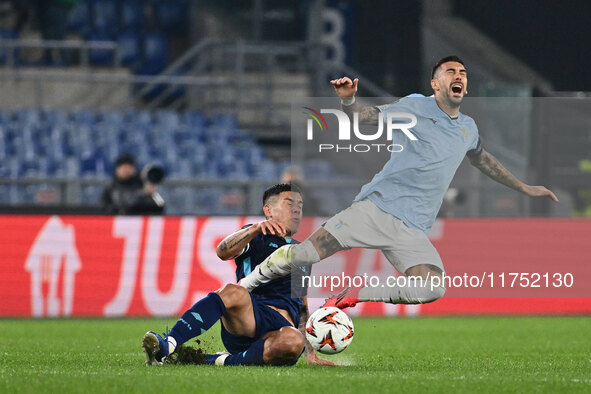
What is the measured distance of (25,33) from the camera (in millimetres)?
21750

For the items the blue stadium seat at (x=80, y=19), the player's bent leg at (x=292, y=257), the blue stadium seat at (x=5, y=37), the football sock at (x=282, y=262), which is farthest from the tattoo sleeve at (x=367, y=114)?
the blue stadium seat at (x=80, y=19)

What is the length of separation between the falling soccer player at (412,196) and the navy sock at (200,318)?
0.80 m

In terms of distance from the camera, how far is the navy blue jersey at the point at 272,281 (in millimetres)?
7910

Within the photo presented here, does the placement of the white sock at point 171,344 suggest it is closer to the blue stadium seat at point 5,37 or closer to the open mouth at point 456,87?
the open mouth at point 456,87

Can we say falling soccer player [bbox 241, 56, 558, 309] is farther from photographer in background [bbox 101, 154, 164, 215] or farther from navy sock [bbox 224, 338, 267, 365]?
photographer in background [bbox 101, 154, 164, 215]

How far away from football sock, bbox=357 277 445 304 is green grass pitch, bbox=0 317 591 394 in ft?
1.58

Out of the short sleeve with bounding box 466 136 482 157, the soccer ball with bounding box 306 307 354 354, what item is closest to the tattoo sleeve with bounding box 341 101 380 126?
the short sleeve with bounding box 466 136 482 157

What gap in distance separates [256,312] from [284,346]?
0.97ft

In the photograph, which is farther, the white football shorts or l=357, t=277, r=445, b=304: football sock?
the white football shorts

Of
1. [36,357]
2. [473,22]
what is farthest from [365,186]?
[473,22]

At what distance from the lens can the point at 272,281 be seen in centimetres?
796

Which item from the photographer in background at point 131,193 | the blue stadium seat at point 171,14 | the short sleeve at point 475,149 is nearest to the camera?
the short sleeve at point 475,149

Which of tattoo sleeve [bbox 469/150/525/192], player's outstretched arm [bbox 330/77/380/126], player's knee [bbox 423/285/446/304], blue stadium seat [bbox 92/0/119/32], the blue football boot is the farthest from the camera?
blue stadium seat [bbox 92/0/119/32]

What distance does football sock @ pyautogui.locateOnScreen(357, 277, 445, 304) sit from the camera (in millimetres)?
7836
